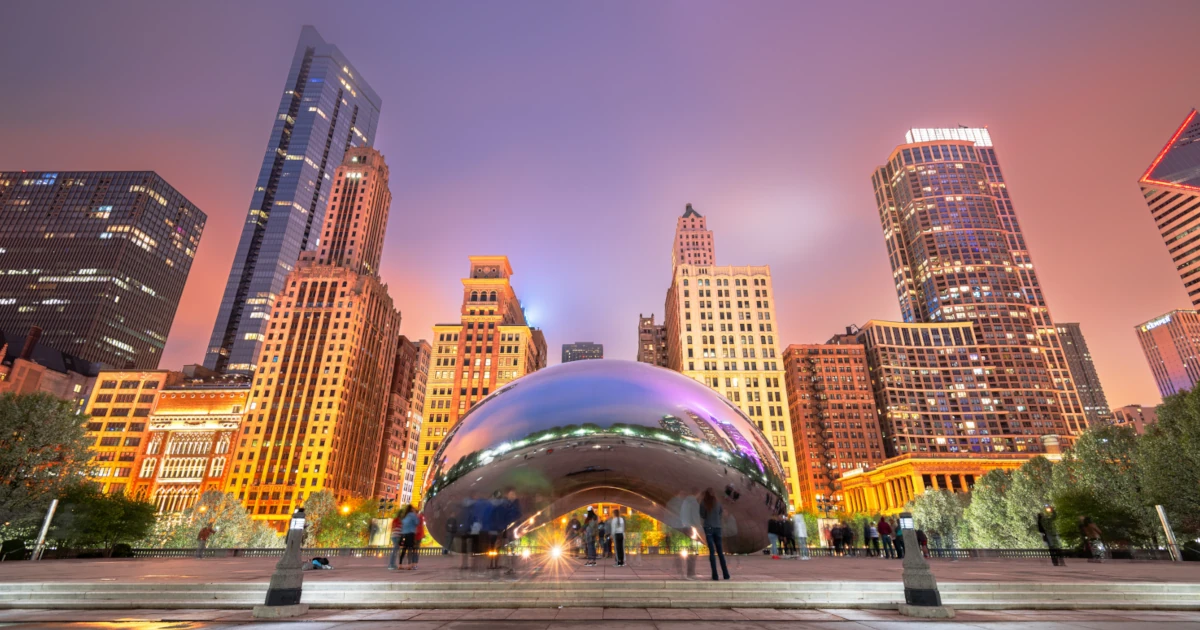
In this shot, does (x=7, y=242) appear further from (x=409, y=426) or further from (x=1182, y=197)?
(x=1182, y=197)

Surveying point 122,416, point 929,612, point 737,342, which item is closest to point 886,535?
point 929,612

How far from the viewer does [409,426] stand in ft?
577

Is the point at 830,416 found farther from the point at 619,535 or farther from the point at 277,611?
the point at 277,611

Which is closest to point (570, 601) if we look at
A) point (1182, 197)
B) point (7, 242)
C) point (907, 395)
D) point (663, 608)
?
point (663, 608)

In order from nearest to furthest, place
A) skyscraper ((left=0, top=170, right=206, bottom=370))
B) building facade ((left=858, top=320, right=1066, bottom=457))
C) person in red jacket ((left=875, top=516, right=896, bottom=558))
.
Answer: person in red jacket ((left=875, top=516, right=896, bottom=558)), building facade ((left=858, top=320, right=1066, bottom=457)), skyscraper ((left=0, top=170, right=206, bottom=370))

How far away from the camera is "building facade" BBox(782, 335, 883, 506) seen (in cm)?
15450

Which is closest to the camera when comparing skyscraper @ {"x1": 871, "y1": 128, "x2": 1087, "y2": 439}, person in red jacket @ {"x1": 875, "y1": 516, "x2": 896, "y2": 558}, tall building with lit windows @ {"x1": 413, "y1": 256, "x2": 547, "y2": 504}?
person in red jacket @ {"x1": 875, "y1": 516, "x2": 896, "y2": 558}

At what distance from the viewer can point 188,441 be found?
12119 cm

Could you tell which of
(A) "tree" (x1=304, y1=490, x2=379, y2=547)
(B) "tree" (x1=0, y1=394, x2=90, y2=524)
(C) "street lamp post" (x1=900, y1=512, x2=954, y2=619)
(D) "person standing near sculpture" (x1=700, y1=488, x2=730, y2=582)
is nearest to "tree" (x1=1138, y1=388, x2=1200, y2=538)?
(C) "street lamp post" (x1=900, y1=512, x2=954, y2=619)

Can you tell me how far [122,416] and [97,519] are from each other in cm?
12419

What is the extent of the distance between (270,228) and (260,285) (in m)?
26.5

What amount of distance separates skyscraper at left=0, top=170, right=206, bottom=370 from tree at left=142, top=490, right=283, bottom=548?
11681cm

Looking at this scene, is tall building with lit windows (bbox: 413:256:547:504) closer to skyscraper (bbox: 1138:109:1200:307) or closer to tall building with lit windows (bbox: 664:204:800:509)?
tall building with lit windows (bbox: 664:204:800:509)

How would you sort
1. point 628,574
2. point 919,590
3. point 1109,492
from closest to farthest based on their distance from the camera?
1. point 919,590
2. point 628,574
3. point 1109,492
